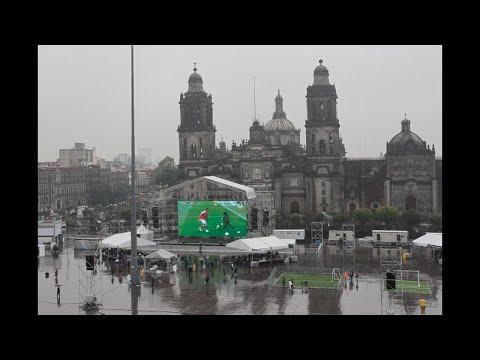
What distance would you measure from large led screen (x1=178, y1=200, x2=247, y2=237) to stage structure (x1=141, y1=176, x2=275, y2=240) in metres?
1.75

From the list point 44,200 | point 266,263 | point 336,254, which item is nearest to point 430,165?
point 336,254

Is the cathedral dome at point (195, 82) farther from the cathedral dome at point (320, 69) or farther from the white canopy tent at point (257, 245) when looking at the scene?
the white canopy tent at point (257, 245)

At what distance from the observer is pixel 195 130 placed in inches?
2842

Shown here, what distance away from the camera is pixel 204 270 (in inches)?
1433

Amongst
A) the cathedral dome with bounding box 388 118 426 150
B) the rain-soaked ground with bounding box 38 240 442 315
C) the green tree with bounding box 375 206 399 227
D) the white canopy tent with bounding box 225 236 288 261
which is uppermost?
the cathedral dome with bounding box 388 118 426 150

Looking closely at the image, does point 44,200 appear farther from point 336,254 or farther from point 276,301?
point 276,301

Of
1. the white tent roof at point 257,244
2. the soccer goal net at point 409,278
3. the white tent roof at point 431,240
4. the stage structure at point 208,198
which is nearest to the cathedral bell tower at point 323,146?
the stage structure at point 208,198

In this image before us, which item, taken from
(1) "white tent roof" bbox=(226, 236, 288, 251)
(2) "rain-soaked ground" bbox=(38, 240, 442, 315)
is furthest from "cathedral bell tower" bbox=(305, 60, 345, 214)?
(2) "rain-soaked ground" bbox=(38, 240, 442, 315)

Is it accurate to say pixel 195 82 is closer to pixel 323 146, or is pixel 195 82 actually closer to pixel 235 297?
pixel 323 146

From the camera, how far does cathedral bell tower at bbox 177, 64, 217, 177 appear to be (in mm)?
72000

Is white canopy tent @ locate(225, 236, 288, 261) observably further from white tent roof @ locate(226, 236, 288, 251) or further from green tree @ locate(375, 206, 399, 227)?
green tree @ locate(375, 206, 399, 227)

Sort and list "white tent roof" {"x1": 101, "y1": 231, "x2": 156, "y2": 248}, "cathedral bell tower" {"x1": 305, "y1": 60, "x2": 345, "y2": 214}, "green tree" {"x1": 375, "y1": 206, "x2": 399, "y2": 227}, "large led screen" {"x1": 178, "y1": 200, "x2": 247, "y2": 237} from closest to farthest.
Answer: "white tent roof" {"x1": 101, "y1": 231, "x2": 156, "y2": 248}, "large led screen" {"x1": 178, "y1": 200, "x2": 247, "y2": 237}, "green tree" {"x1": 375, "y1": 206, "x2": 399, "y2": 227}, "cathedral bell tower" {"x1": 305, "y1": 60, "x2": 345, "y2": 214}

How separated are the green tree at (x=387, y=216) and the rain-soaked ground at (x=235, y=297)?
20.0 meters

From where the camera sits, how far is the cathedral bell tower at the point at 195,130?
72000 mm
